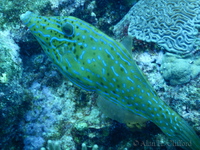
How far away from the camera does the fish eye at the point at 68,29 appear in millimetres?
2690

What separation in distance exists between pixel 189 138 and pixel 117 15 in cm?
481

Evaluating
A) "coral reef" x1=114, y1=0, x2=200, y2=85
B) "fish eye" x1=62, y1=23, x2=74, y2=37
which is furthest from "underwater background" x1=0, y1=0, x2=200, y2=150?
"fish eye" x1=62, y1=23, x2=74, y2=37

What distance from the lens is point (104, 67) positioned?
2697 millimetres

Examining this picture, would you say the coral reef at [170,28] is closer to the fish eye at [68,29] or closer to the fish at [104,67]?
the fish at [104,67]

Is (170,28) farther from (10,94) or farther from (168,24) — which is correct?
(10,94)

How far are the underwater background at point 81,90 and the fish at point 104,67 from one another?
82 centimetres

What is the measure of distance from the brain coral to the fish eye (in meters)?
2.38

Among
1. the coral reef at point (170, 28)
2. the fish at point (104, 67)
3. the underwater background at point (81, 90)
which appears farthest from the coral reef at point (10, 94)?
the coral reef at point (170, 28)

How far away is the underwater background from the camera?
361cm

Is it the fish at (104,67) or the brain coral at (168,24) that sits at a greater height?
the brain coral at (168,24)

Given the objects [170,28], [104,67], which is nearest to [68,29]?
[104,67]

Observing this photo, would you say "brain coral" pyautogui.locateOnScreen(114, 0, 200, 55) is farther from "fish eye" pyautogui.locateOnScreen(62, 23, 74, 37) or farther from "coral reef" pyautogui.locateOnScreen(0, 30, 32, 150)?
"coral reef" pyautogui.locateOnScreen(0, 30, 32, 150)

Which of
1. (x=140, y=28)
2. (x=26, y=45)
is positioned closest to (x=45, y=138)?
(x=26, y=45)

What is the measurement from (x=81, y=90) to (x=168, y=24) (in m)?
3.29
